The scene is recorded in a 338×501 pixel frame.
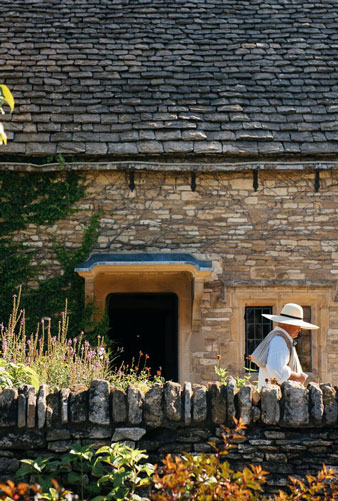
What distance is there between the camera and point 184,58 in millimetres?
11297

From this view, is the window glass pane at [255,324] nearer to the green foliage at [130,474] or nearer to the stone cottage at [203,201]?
the stone cottage at [203,201]

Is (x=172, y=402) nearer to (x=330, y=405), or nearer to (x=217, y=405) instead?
(x=217, y=405)

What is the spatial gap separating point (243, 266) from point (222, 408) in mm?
5339

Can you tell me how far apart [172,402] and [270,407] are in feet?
2.05

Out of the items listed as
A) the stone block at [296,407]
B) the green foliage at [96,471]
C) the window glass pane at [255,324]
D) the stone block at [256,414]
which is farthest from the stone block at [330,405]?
the window glass pane at [255,324]

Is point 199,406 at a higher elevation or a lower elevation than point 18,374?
lower

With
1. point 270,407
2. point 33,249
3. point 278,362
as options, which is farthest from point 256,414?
point 33,249

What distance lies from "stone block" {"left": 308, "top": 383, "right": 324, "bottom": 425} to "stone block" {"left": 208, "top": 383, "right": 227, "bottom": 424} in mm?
546

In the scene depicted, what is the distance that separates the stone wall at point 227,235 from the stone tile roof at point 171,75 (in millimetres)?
481

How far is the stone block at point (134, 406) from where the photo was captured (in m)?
4.70

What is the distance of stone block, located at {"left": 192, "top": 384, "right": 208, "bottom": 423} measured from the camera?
4730mm

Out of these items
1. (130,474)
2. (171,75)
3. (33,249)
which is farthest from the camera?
(171,75)

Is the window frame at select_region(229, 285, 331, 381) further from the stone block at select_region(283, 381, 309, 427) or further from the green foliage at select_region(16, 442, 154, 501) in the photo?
the green foliage at select_region(16, 442, 154, 501)

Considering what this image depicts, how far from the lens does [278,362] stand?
21.5 feet
